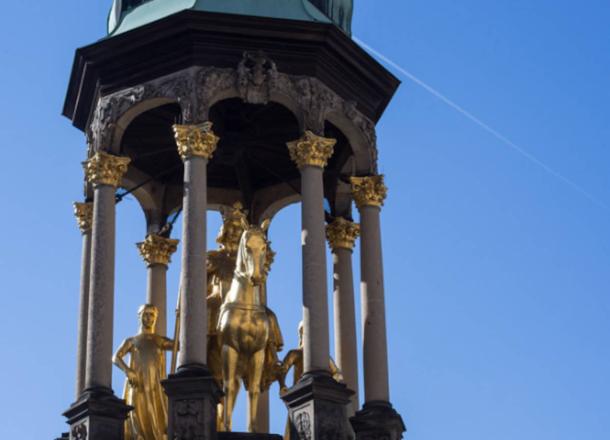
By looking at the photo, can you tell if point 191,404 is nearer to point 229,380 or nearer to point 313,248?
point 229,380

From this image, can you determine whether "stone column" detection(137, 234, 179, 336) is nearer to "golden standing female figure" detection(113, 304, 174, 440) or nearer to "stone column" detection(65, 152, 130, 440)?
"golden standing female figure" detection(113, 304, 174, 440)

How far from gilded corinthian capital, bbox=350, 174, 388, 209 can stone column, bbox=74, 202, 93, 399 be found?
652 cm

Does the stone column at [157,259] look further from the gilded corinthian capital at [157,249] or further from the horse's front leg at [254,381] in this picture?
the horse's front leg at [254,381]

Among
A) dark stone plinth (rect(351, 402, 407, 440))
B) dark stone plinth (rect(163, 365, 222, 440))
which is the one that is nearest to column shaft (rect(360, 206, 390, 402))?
dark stone plinth (rect(351, 402, 407, 440))

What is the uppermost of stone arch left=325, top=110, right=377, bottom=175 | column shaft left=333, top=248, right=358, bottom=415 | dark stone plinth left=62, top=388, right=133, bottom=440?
stone arch left=325, top=110, right=377, bottom=175

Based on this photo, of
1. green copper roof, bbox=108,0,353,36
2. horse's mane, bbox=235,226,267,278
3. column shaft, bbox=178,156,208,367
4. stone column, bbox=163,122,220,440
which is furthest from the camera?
green copper roof, bbox=108,0,353,36

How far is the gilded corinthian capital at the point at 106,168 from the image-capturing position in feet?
135

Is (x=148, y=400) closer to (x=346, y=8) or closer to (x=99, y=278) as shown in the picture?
(x=99, y=278)

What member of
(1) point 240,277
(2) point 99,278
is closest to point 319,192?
(1) point 240,277

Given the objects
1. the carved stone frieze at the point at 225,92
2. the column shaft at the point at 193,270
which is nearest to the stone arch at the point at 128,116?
the carved stone frieze at the point at 225,92

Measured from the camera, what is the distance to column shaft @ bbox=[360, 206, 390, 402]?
40.3m

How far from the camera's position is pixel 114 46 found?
4216 centimetres

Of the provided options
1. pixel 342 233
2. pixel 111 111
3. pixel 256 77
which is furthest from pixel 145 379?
pixel 256 77

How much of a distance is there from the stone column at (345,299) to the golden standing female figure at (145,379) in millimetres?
4175
